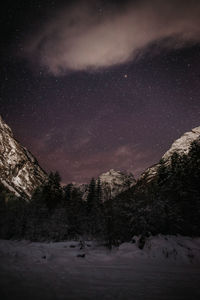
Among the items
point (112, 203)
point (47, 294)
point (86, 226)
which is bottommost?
point (86, 226)

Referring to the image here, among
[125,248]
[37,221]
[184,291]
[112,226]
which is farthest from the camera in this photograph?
[37,221]

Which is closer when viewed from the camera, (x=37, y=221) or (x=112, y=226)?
(x=112, y=226)

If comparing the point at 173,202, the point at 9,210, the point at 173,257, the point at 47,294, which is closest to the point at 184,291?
the point at 47,294

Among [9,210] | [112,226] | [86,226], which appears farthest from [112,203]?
[9,210]

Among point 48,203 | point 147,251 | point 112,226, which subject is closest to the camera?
point 147,251

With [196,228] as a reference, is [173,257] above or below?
below

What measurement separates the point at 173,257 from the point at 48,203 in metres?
37.7

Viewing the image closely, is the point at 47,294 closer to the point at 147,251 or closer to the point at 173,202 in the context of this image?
the point at 147,251

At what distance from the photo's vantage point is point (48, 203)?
4631cm

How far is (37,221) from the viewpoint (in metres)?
35.3

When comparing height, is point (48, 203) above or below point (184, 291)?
above

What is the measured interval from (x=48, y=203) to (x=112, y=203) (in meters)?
26.5

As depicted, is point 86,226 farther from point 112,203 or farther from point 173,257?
point 173,257

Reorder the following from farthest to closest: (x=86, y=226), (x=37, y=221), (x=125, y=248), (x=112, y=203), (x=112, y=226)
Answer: (x=86, y=226) < (x=37, y=221) < (x=112, y=203) < (x=112, y=226) < (x=125, y=248)
